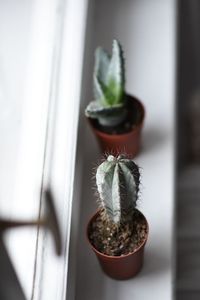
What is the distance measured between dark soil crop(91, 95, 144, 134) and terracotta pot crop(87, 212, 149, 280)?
196 millimetres

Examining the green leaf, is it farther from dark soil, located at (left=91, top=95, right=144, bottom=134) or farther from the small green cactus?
the small green cactus

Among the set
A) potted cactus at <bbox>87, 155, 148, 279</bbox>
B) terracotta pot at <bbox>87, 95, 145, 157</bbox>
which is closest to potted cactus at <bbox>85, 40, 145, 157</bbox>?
terracotta pot at <bbox>87, 95, 145, 157</bbox>

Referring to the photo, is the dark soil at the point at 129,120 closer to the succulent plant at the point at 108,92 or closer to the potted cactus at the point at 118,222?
the succulent plant at the point at 108,92

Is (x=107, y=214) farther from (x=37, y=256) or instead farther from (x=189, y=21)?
(x=189, y=21)

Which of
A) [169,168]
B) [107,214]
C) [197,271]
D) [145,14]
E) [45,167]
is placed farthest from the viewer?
[197,271]

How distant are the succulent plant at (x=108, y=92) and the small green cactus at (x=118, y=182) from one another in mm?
201

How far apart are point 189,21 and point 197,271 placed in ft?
2.39

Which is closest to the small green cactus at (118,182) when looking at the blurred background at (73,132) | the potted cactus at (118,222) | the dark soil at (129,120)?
the potted cactus at (118,222)

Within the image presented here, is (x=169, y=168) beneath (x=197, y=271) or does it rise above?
above

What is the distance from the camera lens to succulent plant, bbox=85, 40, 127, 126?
0.96 meters

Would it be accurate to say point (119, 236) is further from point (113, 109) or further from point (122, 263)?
point (113, 109)

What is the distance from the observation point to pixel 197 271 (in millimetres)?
1398

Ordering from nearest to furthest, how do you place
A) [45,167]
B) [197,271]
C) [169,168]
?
[45,167] < [169,168] < [197,271]

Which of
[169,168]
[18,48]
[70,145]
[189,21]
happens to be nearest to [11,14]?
[18,48]
